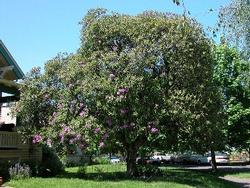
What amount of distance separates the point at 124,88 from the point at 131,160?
4.78 m

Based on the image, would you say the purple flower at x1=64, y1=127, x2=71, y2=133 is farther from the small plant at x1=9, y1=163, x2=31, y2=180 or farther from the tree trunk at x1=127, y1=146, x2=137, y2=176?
the tree trunk at x1=127, y1=146, x2=137, y2=176

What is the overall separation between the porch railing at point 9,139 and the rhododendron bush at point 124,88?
0.76 metres

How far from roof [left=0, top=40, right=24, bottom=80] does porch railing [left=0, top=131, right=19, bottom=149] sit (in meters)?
3.63

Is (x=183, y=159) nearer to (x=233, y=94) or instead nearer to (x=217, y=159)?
(x=217, y=159)

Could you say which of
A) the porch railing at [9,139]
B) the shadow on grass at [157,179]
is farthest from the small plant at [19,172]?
the shadow on grass at [157,179]

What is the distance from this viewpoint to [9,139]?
942 inches

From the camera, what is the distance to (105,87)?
21.9 metres

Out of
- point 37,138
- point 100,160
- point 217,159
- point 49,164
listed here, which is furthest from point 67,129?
point 217,159

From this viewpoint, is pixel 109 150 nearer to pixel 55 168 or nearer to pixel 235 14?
pixel 55 168

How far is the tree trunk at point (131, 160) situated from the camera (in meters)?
25.0

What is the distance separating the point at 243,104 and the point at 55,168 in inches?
713

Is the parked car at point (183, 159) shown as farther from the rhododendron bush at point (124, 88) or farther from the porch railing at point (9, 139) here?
the porch railing at point (9, 139)

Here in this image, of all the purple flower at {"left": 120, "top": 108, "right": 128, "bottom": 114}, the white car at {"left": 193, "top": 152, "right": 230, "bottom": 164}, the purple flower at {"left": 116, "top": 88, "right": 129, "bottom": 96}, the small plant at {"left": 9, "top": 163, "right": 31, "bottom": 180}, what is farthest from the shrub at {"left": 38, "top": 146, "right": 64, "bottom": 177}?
the white car at {"left": 193, "top": 152, "right": 230, "bottom": 164}

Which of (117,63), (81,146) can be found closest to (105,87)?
(117,63)
